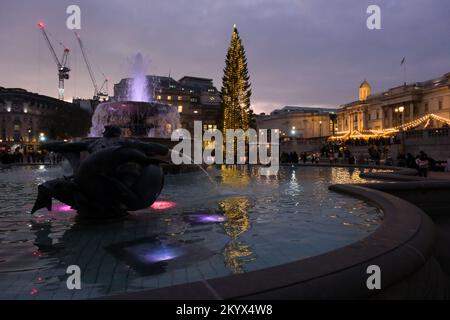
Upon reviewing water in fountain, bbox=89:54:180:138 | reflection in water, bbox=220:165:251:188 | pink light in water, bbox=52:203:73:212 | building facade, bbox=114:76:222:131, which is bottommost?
pink light in water, bbox=52:203:73:212

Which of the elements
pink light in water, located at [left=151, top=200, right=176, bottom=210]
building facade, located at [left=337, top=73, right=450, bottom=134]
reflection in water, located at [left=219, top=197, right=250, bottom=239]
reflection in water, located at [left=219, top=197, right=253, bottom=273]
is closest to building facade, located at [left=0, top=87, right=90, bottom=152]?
building facade, located at [left=337, top=73, right=450, bottom=134]

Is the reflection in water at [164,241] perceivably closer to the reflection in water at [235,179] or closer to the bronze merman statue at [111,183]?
the bronze merman statue at [111,183]

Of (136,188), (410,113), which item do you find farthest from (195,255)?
(410,113)

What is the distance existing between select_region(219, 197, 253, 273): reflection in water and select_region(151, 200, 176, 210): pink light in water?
3.68 ft

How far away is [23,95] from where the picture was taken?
107938mm

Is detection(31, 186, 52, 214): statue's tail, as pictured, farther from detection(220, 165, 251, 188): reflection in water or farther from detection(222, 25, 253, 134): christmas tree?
detection(222, 25, 253, 134): christmas tree

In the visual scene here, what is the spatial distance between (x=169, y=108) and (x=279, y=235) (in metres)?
17.4

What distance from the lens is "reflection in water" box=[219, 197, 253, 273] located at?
15.0 feet

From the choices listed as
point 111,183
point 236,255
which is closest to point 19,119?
point 111,183

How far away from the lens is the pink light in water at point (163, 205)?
8852 millimetres

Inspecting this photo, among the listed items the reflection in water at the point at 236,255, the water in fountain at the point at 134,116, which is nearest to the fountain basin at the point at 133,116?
the water in fountain at the point at 134,116

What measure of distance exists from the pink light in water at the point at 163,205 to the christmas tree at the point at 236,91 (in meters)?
35.5

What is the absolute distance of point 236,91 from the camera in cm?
4547

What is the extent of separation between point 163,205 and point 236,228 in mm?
3080
